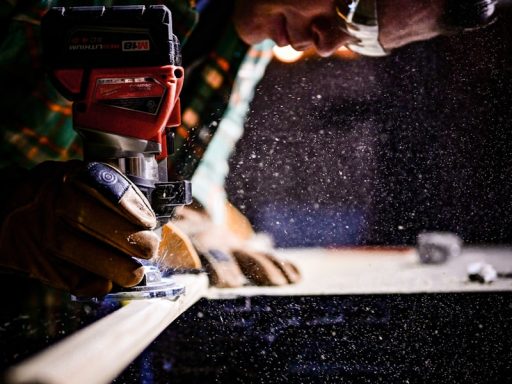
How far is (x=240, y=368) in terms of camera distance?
4.77ft

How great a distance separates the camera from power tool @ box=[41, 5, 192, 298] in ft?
2.31

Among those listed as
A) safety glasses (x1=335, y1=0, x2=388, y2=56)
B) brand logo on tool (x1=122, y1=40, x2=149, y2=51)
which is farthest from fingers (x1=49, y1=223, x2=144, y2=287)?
safety glasses (x1=335, y1=0, x2=388, y2=56)

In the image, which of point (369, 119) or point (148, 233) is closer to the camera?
point (148, 233)

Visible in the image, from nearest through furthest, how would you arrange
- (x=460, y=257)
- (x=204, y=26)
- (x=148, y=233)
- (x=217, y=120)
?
(x=148, y=233)
(x=204, y=26)
(x=217, y=120)
(x=460, y=257)

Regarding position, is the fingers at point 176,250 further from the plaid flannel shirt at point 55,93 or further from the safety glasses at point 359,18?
the safety glasses at point 359,18

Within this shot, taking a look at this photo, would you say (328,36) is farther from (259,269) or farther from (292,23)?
(259,269)

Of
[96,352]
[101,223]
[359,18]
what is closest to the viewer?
[96,352]

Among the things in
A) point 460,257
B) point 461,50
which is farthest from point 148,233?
point 461,50

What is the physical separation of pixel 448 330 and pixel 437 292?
13 centimetres

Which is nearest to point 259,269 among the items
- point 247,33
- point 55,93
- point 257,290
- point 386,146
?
point 257,290

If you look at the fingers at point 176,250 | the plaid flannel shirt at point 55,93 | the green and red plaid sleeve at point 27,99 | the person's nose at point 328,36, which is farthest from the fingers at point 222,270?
the person's nose at point 328,36

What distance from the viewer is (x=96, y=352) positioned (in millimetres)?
380

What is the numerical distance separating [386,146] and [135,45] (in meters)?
1.63

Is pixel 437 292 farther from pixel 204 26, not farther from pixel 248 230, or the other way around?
pixel 204 26
